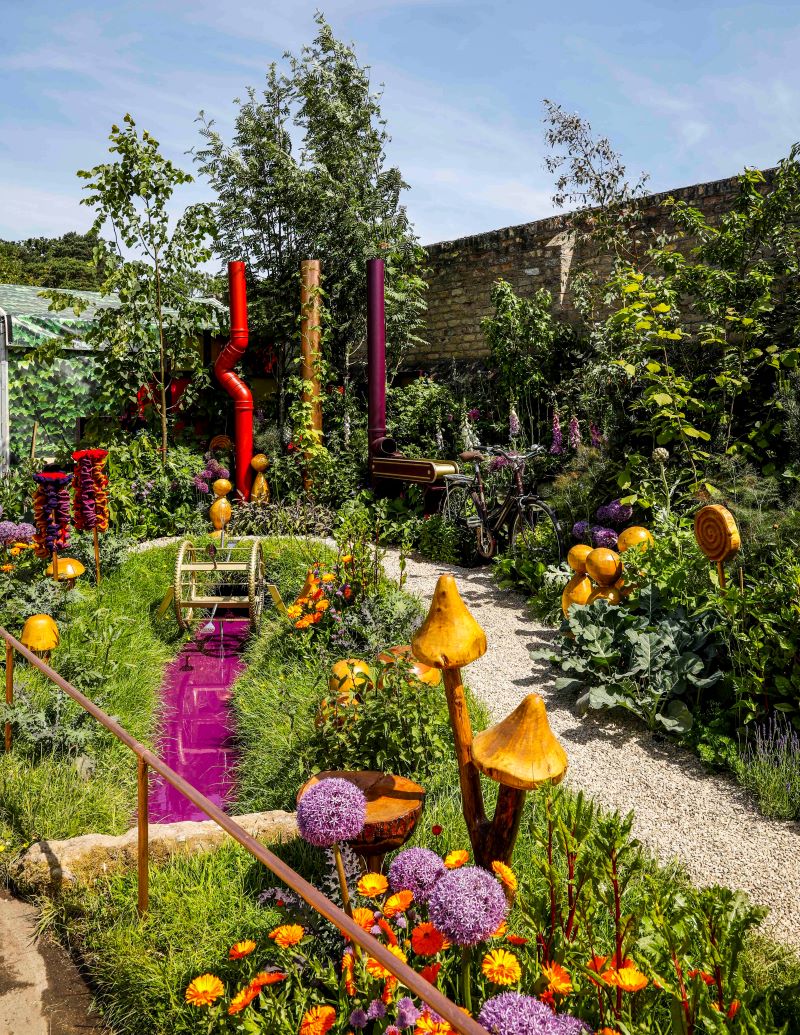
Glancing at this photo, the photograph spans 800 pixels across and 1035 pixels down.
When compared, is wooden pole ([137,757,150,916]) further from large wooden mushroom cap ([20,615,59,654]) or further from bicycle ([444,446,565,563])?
bicycle ([444,446,565,563])

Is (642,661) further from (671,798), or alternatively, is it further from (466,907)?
(466,907)

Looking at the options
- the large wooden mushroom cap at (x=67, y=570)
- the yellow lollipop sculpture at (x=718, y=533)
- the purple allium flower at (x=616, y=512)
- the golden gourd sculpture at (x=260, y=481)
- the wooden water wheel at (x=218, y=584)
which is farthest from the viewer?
the golden gourd sculpture at (x=260, y=481)

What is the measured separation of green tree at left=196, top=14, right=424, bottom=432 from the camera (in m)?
9.67

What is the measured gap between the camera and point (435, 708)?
347cm

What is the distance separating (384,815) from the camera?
2.12 meters

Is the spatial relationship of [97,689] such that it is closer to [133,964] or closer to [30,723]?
[30,723]

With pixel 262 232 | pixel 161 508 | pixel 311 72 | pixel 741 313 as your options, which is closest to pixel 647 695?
pixel 741 313

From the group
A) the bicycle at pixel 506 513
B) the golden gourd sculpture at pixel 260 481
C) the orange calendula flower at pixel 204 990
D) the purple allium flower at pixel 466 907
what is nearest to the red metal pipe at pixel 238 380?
the golden gourd sculpture at pixel 260 481

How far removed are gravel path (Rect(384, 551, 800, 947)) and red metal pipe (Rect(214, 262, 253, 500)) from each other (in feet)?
16.9

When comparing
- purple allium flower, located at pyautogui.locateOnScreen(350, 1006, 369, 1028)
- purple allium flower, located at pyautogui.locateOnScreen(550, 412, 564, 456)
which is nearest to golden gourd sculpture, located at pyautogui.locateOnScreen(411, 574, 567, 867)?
purple allium flower, located at pyautogui.locateOnScreen(350, 1006, 369, 1028)

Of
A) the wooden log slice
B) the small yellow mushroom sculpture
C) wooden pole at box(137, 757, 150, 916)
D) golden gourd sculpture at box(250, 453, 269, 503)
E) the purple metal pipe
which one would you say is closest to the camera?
the wooden log slice

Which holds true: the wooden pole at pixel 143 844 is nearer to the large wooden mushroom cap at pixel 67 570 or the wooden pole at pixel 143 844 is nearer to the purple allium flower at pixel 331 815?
the purple allium flower at pixel 331 815

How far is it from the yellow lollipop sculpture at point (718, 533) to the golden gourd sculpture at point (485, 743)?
2.04 m

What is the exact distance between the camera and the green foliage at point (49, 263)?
71.4 ft
